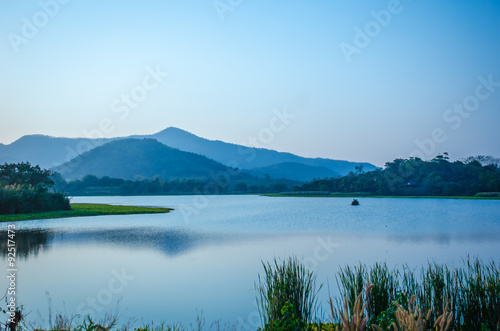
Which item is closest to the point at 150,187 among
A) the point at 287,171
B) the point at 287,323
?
the point at 287,171

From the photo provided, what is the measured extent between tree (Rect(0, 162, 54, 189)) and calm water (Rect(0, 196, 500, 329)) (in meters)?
17.0

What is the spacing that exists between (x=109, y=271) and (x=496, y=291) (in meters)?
11.1

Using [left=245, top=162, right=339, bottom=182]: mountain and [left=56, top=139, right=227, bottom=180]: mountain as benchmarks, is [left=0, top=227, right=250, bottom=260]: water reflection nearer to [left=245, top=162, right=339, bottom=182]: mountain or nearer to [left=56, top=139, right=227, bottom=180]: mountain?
[left=56, top=139, right=227, bottom=180]: mountain

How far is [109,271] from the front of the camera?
1392 cm

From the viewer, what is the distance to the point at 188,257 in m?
16.6

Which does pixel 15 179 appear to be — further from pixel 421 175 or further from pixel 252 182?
pixel 252 182

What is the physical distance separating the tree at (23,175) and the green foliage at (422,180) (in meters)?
70.6

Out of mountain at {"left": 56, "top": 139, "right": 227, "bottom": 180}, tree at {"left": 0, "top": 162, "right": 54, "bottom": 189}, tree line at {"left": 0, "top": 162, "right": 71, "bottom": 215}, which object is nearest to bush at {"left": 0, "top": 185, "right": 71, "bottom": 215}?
tree line at {"left": 0, "top": 162, "right": 71, "bottom": 215}

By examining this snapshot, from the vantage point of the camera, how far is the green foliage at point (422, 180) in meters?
85.2

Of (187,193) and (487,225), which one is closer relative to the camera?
(487,225)

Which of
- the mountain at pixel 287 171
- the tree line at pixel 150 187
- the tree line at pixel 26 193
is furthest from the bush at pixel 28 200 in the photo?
the mountain at pixel 287 171

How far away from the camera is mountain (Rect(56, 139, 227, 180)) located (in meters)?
143

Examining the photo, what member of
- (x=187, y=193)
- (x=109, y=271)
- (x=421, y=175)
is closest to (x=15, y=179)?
(x=109, y=271)

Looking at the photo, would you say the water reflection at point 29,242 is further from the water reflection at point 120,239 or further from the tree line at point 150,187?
the tree line at point 150,187
